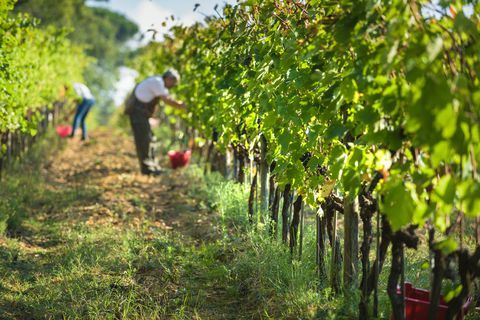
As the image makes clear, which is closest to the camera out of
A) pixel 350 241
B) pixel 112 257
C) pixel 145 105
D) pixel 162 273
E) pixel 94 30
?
pixel 350 241

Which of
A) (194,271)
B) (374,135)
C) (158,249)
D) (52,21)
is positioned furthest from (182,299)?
(52,21)

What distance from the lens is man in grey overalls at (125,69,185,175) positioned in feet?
27.0

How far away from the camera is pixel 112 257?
171 inches

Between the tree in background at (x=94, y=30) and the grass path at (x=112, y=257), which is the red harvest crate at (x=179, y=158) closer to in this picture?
the grass path at (x=112, y=257)

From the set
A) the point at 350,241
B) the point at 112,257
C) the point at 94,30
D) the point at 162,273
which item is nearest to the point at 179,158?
the point at 112,257

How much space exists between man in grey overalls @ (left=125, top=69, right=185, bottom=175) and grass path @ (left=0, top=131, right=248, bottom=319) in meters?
1.12

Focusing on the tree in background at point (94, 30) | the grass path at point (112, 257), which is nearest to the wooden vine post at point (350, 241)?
the grass path at point (112, 257)

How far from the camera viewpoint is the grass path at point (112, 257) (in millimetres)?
3539

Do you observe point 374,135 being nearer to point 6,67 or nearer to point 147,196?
point 6,67

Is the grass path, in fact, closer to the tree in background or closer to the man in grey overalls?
the man in grey overalls

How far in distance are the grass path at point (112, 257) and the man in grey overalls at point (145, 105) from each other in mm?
1122

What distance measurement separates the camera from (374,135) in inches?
96.1

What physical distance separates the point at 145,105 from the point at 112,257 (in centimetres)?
445

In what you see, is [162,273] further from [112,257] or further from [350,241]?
[350,241]
